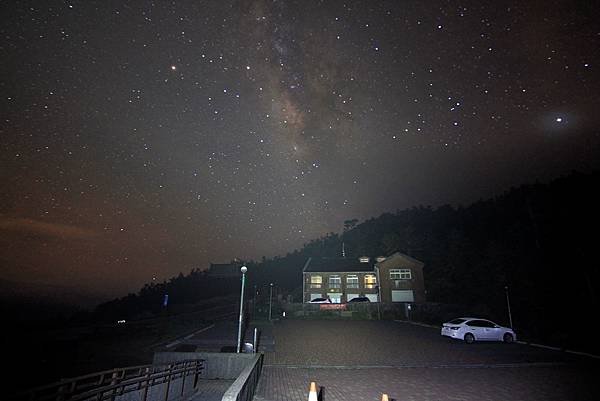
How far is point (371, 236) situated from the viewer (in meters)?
118

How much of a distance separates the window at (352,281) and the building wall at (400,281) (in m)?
4.61

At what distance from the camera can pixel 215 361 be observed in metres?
13.1

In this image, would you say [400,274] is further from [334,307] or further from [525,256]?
[525,256]

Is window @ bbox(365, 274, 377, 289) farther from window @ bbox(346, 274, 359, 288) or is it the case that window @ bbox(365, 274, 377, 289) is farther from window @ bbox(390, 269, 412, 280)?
window @ bbox(390, 269, 412, 280)

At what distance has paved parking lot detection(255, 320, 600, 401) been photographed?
391 inches

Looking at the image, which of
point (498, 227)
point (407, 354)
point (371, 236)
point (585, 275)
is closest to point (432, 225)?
point (371, 236)

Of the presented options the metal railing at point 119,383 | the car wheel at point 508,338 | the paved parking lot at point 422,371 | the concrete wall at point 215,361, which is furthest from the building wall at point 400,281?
the metal railing at point 119,383

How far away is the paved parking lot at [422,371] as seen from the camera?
9.92 m

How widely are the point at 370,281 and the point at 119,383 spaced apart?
48099 mm

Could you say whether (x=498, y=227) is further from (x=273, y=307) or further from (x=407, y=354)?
(x=407, y=354)

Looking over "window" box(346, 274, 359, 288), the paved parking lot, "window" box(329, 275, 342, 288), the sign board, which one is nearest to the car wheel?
the paved parking lot

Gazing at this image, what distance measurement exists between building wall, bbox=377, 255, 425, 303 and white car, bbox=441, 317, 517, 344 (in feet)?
93.4

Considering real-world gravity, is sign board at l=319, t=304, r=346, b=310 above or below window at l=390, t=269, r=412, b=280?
below

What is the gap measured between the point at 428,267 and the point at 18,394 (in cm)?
7096
